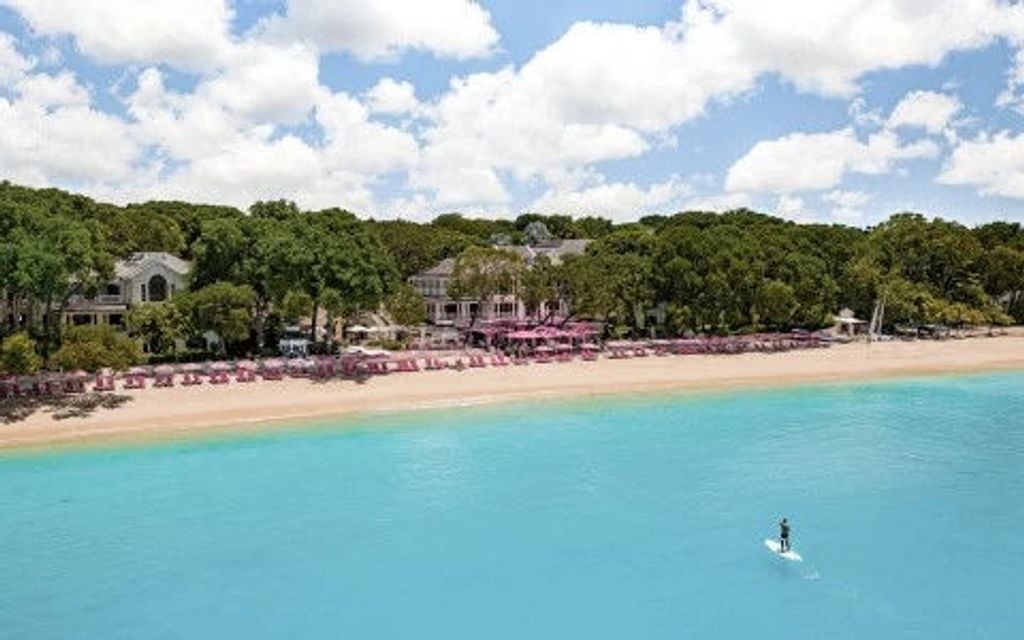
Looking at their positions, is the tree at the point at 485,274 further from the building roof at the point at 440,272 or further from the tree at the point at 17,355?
the tree at the point at 17,355

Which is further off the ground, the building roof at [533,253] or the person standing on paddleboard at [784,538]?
the building roof at [533,253]

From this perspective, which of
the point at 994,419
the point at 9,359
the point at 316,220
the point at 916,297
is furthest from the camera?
the point at 316,220

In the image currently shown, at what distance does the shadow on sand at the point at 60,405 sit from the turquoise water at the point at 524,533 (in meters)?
4.91

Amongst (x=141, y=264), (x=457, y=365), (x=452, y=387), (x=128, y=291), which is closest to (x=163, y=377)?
(x=128, y=291)

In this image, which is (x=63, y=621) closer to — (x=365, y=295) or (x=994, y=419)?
(x=365, y=295)

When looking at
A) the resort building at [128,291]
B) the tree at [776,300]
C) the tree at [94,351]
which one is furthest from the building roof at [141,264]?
the tree at [776,300]

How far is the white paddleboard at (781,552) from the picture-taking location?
95.3ft

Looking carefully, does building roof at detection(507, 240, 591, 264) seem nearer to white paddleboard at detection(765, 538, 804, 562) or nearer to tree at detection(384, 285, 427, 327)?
tree at detection(384, 285, 427, 327)

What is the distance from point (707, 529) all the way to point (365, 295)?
105 ft

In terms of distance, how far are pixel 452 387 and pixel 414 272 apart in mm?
40950

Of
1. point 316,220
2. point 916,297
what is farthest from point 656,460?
point 316,220

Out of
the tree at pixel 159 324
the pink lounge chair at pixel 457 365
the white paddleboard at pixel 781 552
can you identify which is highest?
the tree at pixel 159 324

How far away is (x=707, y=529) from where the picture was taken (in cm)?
3198

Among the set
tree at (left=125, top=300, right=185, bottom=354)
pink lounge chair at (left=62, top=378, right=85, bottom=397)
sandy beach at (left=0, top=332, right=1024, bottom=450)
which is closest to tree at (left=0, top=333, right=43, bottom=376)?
sandy beach at (left=0, top=332, right=1024, bottom=450)
